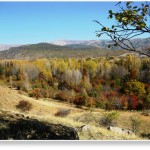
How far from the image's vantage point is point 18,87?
3903cm

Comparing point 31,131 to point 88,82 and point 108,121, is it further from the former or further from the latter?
point 88,82

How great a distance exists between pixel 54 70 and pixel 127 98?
744 inches

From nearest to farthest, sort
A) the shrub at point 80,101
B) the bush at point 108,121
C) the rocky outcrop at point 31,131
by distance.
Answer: the rocky outcrop at point 31,131 < the bush at point 108,121 < the shrub at point 80,101

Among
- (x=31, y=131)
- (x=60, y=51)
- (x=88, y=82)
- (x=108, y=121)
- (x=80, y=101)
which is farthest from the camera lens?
(x=60, y=51)

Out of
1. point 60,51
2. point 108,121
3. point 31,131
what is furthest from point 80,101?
point 60,51

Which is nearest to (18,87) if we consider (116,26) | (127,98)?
(127,98)

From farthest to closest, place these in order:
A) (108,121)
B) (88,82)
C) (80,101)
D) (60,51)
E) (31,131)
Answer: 1. (60,51)
2. (88,82)
3. (80,101)
4. (108,121)
5. (31,131)

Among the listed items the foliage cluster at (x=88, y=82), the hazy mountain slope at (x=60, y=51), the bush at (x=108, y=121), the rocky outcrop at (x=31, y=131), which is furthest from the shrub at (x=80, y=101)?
the hazy mountain slope at (x=60, y=51)

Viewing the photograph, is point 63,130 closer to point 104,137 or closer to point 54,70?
point 104,137

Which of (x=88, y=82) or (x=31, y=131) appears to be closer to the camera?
(x=31, y=131)

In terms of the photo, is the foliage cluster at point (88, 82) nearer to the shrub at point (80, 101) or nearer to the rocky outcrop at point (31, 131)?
the shrub at point (80, 101)

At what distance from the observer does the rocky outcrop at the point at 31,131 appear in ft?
21.6

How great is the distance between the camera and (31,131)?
22.5ft

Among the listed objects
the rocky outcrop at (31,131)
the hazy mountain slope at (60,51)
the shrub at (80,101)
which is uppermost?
the hazy mountain slope at (60,51)
